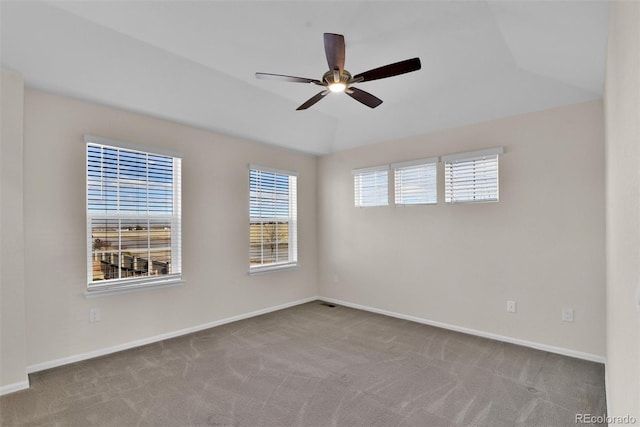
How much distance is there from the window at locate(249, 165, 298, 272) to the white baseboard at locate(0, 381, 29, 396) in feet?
8.46

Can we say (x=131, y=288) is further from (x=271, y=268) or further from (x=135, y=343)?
(x=271, y=268)

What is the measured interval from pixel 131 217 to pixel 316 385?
264 centimetres

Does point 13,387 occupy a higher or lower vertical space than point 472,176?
lower

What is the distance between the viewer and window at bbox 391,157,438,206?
438 cm

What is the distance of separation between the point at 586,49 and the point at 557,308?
2466 mm

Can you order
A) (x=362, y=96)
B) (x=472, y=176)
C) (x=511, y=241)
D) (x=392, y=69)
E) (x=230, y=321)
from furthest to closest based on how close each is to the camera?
1. (x=230, y=321)
2. (x=472, y=176)
3. (x=511, y=241)
4. (x=362, y=96)
5. (x=392, y=69)

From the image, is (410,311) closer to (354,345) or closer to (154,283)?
(354,345)

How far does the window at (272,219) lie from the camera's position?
4848 mm

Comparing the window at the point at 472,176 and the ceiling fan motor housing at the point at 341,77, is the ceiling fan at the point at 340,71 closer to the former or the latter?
the ceiling fan motor housing at the point at 341,77

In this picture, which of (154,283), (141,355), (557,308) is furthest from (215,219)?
(557,308)

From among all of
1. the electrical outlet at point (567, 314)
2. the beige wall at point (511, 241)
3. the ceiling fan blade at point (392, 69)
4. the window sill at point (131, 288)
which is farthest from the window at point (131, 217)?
the electrical outlet at point (567, 314)

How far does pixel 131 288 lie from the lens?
355cm

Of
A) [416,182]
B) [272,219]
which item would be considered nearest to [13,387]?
[272,219]

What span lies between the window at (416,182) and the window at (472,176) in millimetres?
191
